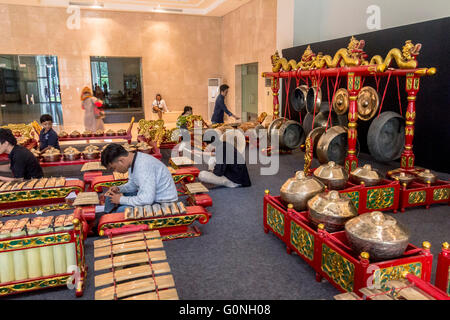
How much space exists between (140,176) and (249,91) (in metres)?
9.44

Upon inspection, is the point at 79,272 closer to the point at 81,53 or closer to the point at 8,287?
the point at 8,287

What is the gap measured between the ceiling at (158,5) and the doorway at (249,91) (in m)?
1.97

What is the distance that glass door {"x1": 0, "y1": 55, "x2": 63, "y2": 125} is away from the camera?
11.7 m

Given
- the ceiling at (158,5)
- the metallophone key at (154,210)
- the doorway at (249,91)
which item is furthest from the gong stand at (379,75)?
the ceiling at (158,5)

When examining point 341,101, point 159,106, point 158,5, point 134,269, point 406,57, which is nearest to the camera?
point 134,269

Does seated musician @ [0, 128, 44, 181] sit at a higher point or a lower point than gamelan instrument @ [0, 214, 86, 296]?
higher

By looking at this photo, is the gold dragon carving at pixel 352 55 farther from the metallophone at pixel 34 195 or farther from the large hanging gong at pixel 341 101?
the metallophone at pixel 34 195

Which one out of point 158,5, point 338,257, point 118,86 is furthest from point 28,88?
point 338,257

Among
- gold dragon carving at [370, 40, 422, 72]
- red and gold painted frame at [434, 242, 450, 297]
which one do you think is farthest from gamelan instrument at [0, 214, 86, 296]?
gold dragon carving at [370, 40, 422, 72]

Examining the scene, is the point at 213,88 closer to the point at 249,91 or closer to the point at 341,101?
the point at 249,91

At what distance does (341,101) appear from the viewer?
5230mm

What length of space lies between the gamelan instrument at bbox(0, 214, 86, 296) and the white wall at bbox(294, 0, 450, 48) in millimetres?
5950

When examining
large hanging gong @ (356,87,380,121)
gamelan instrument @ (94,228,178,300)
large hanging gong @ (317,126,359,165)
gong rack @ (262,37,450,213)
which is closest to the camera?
gamelan instrument @ (94,228,178,300)

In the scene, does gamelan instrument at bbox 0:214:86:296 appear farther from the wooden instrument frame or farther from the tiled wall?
the tiled wall
